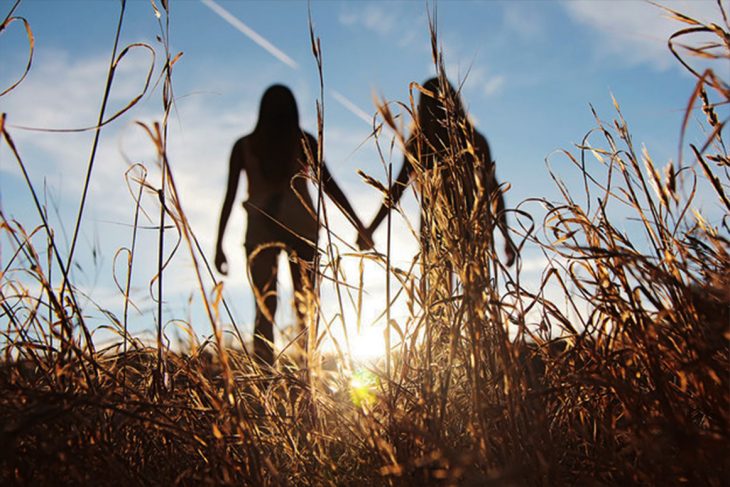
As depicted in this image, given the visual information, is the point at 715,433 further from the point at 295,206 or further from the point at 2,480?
the point at 295,206

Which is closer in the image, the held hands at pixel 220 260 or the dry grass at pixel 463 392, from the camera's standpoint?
the dry grass at pixel 463 392

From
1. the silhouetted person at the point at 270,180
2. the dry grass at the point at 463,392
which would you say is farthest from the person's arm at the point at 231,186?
the dry grass at the point at 463,392

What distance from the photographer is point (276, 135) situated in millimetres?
4566

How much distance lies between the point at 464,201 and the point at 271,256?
382 cm

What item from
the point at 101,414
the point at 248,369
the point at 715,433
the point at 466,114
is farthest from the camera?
the point at 248,369

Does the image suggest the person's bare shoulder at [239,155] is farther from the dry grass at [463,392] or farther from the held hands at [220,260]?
the dry grass at [463,392]

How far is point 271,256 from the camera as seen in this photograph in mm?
4680

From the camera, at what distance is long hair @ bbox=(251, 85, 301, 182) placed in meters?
4.50

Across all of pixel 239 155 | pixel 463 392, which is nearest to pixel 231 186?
pixel 239 155

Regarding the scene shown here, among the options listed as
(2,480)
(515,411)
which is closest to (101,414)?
(2,480)

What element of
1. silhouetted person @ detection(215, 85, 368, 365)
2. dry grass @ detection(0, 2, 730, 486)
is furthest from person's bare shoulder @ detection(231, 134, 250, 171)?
dry grass @ detection(0, 2, 730, 486)

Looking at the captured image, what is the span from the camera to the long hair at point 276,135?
14.8 ft

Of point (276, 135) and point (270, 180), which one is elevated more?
point (276, 135)

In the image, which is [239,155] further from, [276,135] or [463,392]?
[463,392]
